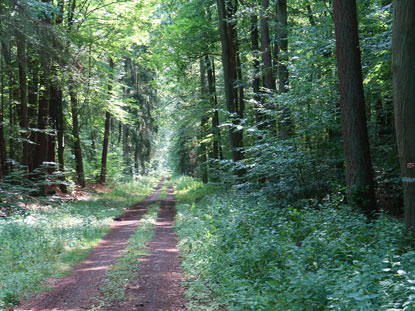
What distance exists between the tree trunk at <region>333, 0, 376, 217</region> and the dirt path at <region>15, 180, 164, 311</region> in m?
5.47

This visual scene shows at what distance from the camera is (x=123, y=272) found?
750cm

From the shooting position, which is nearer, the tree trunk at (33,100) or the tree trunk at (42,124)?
the tree trunk at (33,100)

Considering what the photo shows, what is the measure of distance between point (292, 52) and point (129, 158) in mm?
32294

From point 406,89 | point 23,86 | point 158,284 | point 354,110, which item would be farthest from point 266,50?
point 158,284

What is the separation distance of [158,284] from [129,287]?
0.56 meters

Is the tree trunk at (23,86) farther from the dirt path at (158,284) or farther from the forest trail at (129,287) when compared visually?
the dirt path at (158,284)

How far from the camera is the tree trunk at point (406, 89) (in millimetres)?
5406

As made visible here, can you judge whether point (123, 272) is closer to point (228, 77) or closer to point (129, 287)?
point (129, 287)

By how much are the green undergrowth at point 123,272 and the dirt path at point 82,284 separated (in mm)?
173

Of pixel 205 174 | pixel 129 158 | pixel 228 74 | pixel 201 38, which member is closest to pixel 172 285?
pixel 228 74

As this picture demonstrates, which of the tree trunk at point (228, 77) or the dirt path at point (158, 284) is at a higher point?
the tree trunk at point (228, 77)

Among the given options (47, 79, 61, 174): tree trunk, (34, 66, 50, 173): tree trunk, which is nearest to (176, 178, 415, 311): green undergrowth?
(34, 66, 50, 173): tree trunk

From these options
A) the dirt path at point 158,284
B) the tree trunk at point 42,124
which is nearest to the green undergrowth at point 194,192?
the tree trunk at point 42,124

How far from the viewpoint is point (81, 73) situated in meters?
13.8
